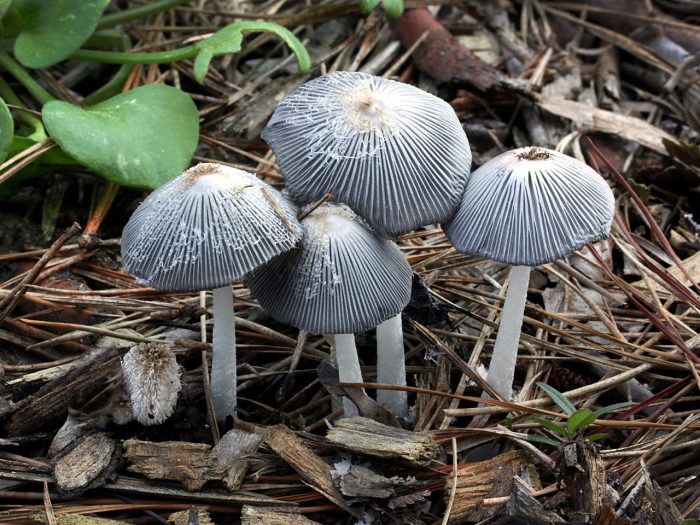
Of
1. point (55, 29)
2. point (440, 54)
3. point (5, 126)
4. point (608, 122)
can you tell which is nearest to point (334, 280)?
point (5, 126)

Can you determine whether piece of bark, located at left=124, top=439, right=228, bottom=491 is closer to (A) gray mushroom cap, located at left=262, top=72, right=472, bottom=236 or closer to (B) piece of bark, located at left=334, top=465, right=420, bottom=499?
(B) piece of bark, located at left=334, top=465, right=420, bottom=499

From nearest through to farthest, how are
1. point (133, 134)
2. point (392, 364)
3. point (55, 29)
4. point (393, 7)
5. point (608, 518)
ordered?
point (608, 518) < point (392, 364) < point (133, 134) < point (55, 29) < point (393, 7)

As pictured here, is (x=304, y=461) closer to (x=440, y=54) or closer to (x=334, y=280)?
(x=334, y=280)

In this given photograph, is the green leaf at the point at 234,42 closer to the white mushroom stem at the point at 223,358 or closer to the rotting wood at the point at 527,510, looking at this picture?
the white mushroom stem at the point at 223,358

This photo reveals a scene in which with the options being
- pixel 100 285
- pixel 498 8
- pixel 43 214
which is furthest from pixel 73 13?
pixel 498 8

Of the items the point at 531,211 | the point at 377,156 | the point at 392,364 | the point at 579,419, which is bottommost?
the point at 392,364

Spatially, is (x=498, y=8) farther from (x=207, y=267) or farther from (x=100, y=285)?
(x=207, y=267)
